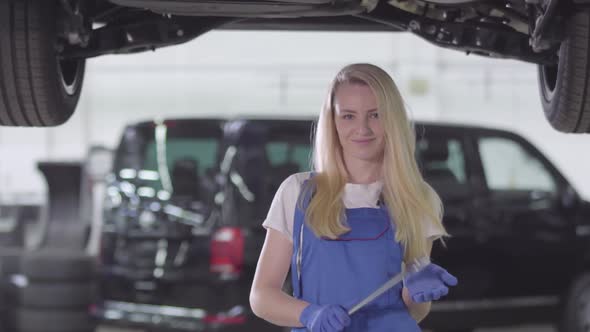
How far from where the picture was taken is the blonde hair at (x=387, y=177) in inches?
100.0

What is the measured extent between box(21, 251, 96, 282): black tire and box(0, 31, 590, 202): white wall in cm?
692

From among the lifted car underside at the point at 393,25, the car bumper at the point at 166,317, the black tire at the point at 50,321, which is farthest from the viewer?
the black tire at the point at 50,321

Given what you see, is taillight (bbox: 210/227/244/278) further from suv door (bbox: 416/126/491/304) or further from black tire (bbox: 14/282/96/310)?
black tire (bbox: 14/282/96/310)

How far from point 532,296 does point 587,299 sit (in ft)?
1.36

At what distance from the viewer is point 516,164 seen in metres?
7.01

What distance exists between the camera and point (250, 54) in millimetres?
14477

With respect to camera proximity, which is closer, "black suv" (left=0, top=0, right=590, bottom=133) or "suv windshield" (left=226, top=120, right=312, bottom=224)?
"black suv" (left=0, top=0, right=590, bottom=133)

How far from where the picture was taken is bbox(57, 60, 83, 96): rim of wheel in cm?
368

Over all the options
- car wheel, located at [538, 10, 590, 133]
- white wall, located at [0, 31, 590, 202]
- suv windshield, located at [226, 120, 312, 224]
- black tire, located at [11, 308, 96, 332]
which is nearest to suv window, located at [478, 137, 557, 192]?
suv windshield, located at [226, 120, 312, 224]

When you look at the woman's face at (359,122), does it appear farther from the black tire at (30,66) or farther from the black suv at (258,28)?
the black tire at (30,66)

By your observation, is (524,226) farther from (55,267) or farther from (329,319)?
(329,319)

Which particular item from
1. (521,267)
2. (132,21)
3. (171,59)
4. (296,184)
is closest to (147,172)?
(521,267)

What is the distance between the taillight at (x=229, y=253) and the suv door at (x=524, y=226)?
1531 mm

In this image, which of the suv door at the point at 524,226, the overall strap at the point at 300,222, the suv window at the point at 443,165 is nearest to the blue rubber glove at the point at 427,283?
the overall strap at the point at 300,222
